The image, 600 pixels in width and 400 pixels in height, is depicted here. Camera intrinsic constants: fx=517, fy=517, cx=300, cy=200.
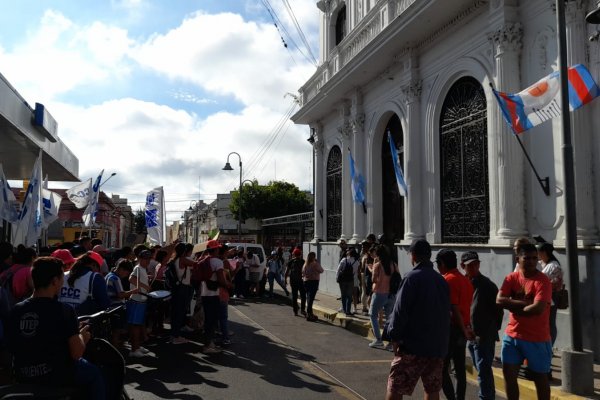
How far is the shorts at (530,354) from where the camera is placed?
4.70 m

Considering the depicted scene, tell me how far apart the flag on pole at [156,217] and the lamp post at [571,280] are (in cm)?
974

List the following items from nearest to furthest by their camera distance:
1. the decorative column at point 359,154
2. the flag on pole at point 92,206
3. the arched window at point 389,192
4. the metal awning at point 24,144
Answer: the metal awning at point 24,144 → the flag on pole at point 92,206 → the arched window at point 389,192 → the decorative column at point 359,154

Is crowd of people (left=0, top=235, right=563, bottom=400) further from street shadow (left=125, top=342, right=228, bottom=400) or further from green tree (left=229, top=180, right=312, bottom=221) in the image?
green tree (left=229, top=180, right=312, bottom=221)

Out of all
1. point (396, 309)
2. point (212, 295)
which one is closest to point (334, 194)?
point (212, 295)

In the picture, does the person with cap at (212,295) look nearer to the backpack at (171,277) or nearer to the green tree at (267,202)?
the backpack at (171,277)

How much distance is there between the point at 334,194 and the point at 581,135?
475 inches

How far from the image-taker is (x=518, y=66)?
984 centimetres

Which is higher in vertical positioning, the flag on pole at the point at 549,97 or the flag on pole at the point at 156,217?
the flag on pole at the point at 549,97

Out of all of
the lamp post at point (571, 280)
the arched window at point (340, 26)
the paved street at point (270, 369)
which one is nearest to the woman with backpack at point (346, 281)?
the paved street at point (270, 369)

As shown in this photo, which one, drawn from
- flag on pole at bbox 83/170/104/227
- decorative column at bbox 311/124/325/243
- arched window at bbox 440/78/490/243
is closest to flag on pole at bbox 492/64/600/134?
arched window at bbox 440/78/490/243

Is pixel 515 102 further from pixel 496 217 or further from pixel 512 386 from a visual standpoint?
pixel 512 386

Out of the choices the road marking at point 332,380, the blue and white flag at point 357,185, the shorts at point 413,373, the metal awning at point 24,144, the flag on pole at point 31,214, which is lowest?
the road marking at point 332,380

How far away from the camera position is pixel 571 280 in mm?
6160

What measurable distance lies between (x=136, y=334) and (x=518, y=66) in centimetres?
838
